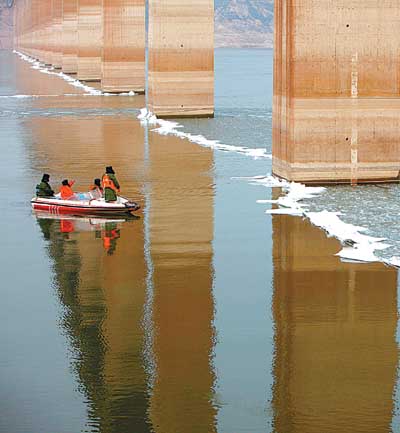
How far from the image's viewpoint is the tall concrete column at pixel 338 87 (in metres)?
28.9

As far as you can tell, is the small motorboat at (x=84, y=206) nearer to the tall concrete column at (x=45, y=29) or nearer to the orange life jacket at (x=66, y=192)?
the orange life jacket at (x=66, y=192)

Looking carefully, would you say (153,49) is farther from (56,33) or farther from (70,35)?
(56,33)

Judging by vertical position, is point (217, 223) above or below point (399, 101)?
below

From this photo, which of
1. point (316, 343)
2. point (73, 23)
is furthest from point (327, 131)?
point (73, 23)

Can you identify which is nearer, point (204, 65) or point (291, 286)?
point (291, 286)

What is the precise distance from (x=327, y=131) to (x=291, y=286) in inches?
450

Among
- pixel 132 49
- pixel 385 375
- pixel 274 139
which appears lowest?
pixel 385 375

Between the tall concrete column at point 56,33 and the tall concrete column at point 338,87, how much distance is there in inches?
4069

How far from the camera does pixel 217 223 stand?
2466cm

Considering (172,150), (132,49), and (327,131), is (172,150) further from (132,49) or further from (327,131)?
(132,49)

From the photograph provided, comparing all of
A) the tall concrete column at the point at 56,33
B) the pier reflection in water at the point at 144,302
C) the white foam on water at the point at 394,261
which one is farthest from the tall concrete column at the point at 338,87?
the tall concrete column at the point at 56,33

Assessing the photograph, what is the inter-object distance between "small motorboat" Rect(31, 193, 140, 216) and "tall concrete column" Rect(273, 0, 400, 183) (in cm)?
561

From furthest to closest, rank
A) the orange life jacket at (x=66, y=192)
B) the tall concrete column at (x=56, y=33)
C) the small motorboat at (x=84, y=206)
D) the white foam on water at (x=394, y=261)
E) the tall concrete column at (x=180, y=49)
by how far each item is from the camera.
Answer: the tall concrete column at (x=56, y=33) < the tall concrete column at (x=180, y=49) < the orange life jacket at (x=66, y=192) < the small motorboat at (x=84, y=206) < the white foam on water at (x=394, y=261)

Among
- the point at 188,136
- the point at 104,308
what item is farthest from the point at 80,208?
the point at 188,136
